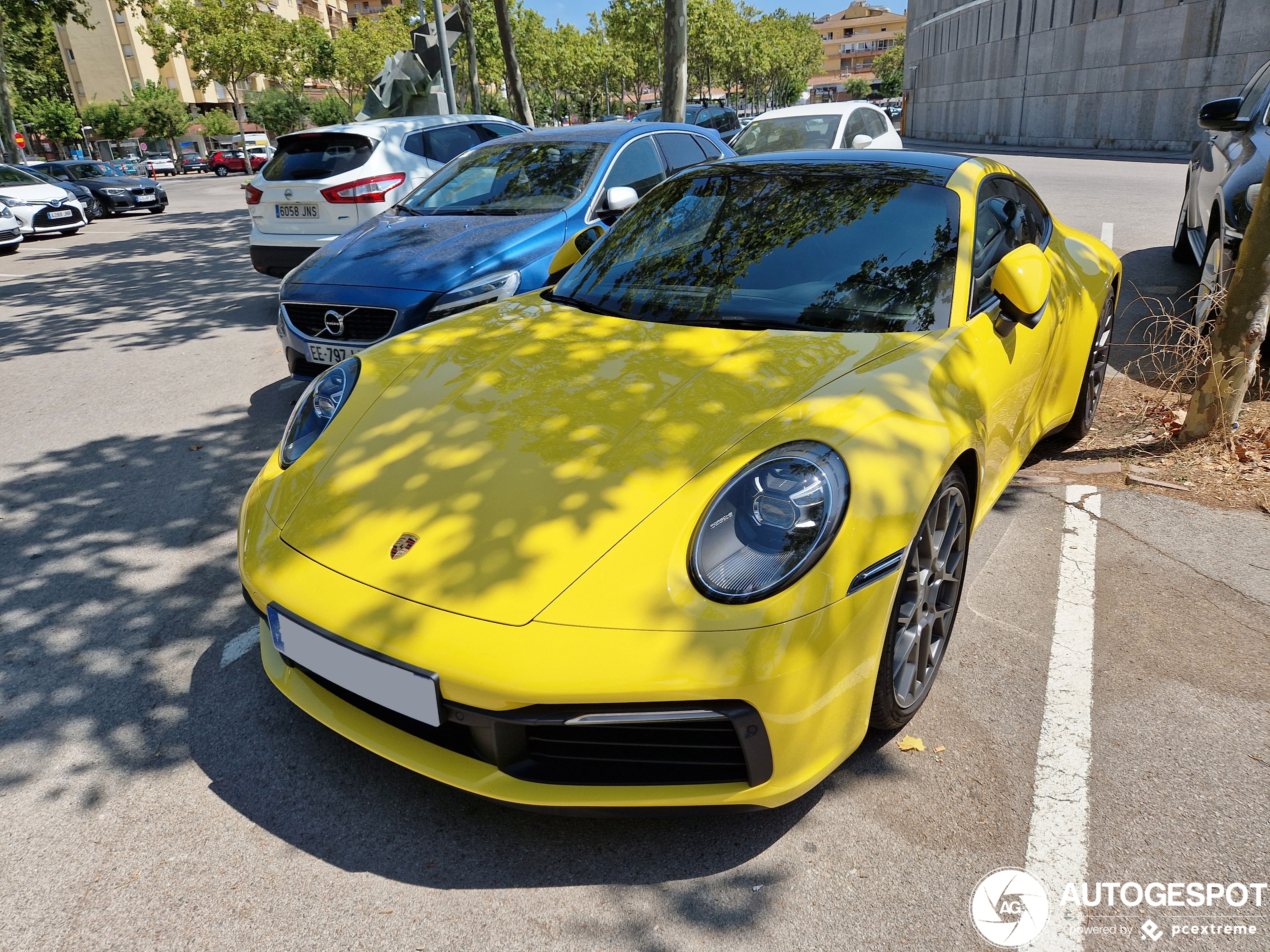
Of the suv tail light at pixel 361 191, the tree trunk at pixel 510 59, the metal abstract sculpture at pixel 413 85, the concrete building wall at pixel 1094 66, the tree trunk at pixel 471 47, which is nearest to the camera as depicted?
the suv tail light at pixel 361 191

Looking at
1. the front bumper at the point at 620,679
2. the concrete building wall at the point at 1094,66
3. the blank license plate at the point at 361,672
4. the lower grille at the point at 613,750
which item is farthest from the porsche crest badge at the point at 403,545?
the concrete building wall at the point at 1094,66

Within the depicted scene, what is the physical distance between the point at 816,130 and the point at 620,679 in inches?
421

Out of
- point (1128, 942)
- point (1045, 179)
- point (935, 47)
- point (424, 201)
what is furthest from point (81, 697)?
point (935, 47)

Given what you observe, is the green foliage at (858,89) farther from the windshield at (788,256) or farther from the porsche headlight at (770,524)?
the porsche headlight at (770,524)

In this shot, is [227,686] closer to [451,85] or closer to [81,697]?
[81,697]

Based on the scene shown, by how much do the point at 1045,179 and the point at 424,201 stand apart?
13.8 metres

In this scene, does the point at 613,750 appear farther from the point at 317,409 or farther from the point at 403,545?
the point at 317,409

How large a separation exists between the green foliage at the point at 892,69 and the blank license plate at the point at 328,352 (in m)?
99.3

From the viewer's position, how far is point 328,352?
508 cm

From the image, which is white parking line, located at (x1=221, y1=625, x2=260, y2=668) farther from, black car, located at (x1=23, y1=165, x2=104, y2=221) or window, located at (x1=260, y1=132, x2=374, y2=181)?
black car, located at (x1=23, y1=165, x2=104, y2=221)

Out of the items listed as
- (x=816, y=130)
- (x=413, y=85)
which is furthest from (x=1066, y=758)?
(x=413, y=85)

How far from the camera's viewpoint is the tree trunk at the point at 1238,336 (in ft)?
13.1

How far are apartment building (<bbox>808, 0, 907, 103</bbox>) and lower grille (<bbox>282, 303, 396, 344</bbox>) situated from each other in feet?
471

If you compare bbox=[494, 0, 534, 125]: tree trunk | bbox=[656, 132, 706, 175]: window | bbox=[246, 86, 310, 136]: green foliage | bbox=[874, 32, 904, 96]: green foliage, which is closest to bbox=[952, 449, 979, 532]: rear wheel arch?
bbox=[656, 132, 706, 175]: window
